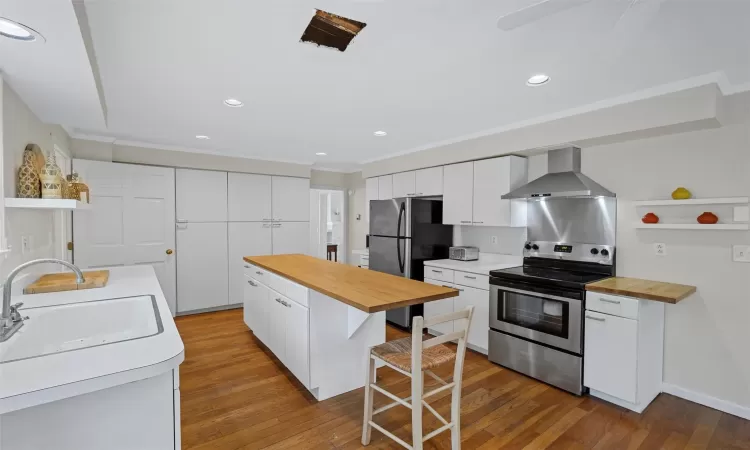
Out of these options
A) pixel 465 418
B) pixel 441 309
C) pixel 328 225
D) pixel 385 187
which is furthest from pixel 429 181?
pixel 328 225

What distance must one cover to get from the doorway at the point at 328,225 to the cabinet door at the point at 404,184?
187 cm

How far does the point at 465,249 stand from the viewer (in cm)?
405

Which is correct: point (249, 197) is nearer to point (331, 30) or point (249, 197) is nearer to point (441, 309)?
point (441, 309)

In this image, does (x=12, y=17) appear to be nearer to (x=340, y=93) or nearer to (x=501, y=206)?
(x=340, y=93)

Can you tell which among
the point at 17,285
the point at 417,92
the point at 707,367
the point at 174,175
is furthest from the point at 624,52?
the point at 174,175

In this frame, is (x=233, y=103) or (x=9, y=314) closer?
(x=9, y=314)

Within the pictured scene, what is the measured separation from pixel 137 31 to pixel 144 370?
1.58 meters

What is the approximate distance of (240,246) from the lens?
5.12 meters

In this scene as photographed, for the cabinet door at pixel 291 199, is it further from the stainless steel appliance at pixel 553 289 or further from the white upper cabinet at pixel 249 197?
the stainless steel appliance at pixel 553 289

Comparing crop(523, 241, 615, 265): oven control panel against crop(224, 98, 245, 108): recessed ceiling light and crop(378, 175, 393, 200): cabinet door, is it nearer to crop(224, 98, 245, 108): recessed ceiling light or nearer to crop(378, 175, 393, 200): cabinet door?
crop(378, 175, 393, 200): cabinet door

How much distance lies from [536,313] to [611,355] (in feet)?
1.91

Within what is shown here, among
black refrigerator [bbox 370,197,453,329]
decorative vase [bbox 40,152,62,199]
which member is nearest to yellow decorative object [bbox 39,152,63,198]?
decorative vase [bbox 40,152,62,199]

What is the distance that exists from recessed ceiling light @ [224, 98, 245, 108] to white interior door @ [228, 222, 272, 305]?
251 cm

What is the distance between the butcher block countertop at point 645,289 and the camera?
235 centimetres
